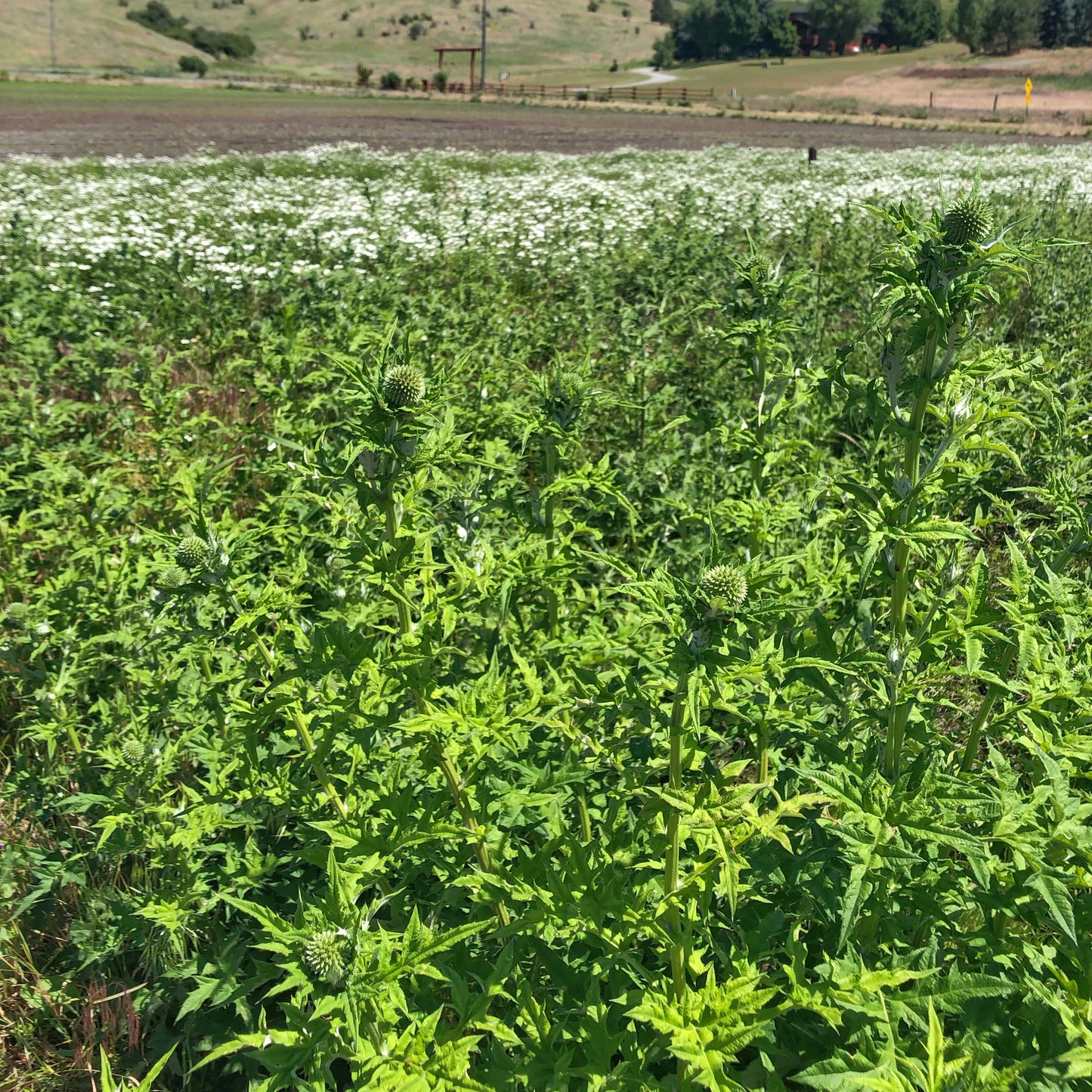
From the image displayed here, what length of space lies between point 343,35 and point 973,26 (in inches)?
4843

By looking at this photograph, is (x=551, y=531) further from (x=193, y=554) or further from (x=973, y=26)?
(x=973, y=26)

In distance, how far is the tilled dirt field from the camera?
27094 mm

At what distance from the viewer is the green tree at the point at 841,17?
414 ft

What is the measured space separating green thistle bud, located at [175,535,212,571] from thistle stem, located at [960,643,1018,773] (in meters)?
2.36

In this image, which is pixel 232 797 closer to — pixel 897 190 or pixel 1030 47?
pixel 897 190

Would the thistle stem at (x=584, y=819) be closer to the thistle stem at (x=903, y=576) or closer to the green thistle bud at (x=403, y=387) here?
the thistle stem at (x=903, y=576)

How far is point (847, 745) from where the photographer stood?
7.25 ft

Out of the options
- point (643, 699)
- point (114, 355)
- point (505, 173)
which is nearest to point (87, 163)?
point (505, 173)

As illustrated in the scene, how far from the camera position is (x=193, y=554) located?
239cm

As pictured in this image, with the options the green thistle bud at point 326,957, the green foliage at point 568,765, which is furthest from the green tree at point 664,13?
the green thistle bud at point 326,957

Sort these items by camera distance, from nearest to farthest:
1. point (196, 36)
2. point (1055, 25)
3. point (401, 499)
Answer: point (401, 499) < point (1055, 25) < point (196, 36)

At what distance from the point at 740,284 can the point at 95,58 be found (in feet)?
440

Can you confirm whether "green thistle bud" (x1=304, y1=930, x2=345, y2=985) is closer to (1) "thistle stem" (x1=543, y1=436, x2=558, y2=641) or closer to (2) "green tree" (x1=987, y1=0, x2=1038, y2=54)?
(1) "thistle stem" (x1=543, y1=436, x2=558, y2=641)

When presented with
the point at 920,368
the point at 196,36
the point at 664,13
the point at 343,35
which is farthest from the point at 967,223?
the point at 664,13
